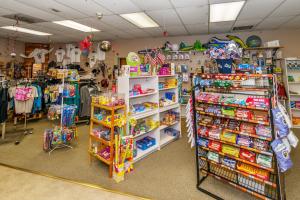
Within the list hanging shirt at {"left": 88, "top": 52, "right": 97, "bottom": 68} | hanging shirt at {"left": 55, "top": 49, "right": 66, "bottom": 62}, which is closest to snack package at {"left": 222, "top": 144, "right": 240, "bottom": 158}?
hanging shirt at {"left": 88, "top": 52, "right": 97, "bottom": 68}

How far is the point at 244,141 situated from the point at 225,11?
10.8 ft

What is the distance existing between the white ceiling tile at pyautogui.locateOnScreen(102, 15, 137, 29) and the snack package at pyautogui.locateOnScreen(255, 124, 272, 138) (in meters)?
3.86

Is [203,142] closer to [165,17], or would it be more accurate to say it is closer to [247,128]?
[247,128]

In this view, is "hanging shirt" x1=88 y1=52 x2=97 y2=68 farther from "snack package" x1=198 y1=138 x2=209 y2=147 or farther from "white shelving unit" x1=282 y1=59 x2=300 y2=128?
"white shelving unit" x1=282 y1=59 x2=300 y2=128

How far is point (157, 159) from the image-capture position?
128 inches

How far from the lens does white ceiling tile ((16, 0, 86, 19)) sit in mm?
3450

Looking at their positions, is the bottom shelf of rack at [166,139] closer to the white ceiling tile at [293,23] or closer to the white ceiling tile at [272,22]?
the white ceiling tile at [272,22]

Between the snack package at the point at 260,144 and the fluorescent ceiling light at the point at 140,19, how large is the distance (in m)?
3.54

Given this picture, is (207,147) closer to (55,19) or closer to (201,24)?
(201,24)

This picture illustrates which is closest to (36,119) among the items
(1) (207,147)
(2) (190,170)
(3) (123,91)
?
(3) (123,91)

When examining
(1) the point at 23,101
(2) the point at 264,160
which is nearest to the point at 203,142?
(2) the point at 264,160

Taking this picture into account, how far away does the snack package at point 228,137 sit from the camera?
81.1 inches

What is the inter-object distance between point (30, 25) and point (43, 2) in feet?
7.20

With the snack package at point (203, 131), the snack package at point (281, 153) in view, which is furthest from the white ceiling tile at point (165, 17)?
the snack package at point (281, 153)
